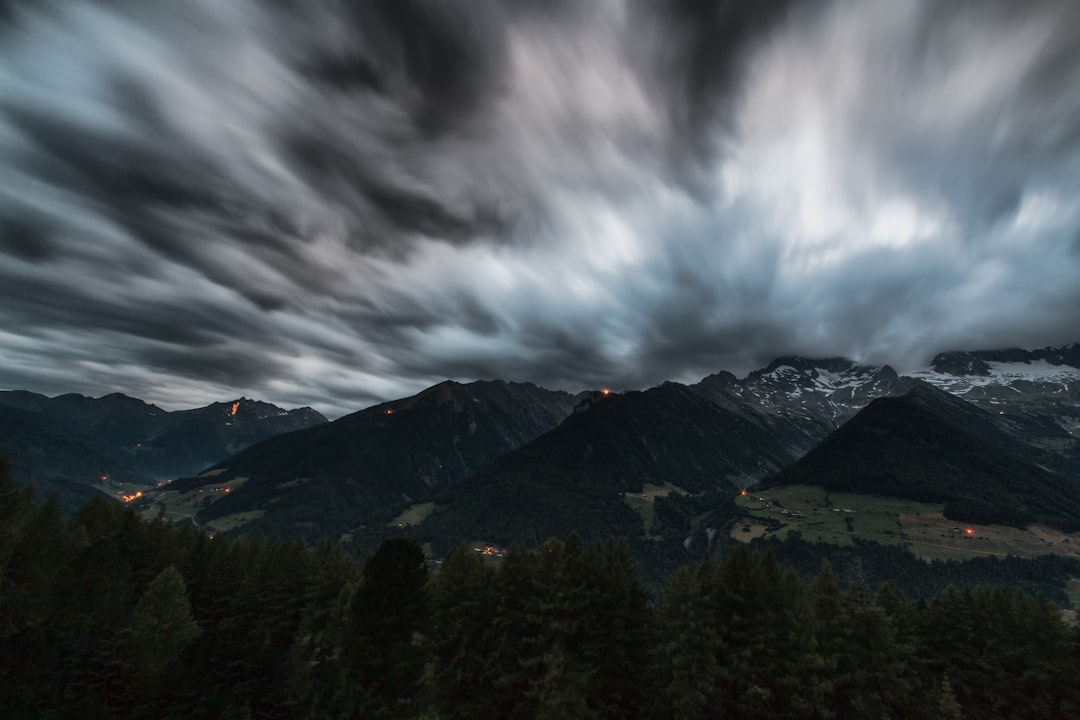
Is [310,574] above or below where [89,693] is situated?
above

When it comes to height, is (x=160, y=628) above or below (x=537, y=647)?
below

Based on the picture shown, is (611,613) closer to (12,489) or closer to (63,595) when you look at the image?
(63,595)

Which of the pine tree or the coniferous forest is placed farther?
the pine tree

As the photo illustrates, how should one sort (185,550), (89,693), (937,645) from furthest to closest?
(185,550)
(937,645)
(89,693)

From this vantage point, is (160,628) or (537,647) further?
(160,628)

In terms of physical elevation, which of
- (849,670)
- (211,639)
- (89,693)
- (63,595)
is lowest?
(89,693)

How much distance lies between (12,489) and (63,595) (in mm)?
16858

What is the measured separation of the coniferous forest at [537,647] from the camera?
141 feet

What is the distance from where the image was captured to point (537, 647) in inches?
1796

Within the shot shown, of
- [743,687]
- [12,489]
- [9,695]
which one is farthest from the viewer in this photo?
[12,489]

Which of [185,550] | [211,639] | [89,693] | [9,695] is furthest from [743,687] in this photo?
[185,550]

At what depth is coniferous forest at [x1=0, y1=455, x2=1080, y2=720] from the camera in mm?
42906

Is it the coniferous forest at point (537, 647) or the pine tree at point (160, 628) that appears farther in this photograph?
the pine tree at point (160, 628)

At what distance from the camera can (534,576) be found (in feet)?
165
